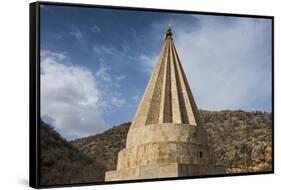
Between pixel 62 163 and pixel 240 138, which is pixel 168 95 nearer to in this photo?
pixel 240 138

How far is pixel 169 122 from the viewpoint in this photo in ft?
38.1

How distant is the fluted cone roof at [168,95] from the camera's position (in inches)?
452

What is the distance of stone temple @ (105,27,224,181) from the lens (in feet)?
37.1

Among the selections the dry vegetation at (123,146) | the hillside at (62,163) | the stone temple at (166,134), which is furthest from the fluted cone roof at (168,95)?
the hillside at (62,163)

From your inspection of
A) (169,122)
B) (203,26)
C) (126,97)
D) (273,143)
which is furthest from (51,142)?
(273,143)

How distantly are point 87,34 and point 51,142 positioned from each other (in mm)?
1863

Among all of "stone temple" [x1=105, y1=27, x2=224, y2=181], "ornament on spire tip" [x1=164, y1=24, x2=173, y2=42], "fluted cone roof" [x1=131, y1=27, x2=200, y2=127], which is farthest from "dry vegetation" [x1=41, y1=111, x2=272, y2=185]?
"ornament on spire tip" [x1=164, y1=24, x2=173, y2=42]

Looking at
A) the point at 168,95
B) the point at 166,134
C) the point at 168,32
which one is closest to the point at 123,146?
the point at 166,134

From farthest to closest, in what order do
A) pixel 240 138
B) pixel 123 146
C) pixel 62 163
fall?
pixel 240 138 < pixel 123 146 < pixel 62 163

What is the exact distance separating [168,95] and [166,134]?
786 mm

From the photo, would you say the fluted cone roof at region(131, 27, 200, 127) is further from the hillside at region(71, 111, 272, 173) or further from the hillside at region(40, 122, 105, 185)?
the hillside at region(40, 122, 105, 185)

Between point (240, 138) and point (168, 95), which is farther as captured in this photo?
point (240, 138)

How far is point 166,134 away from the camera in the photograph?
1154 centimetres

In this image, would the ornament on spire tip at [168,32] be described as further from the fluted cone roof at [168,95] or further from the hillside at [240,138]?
the hillside at [240,138]
